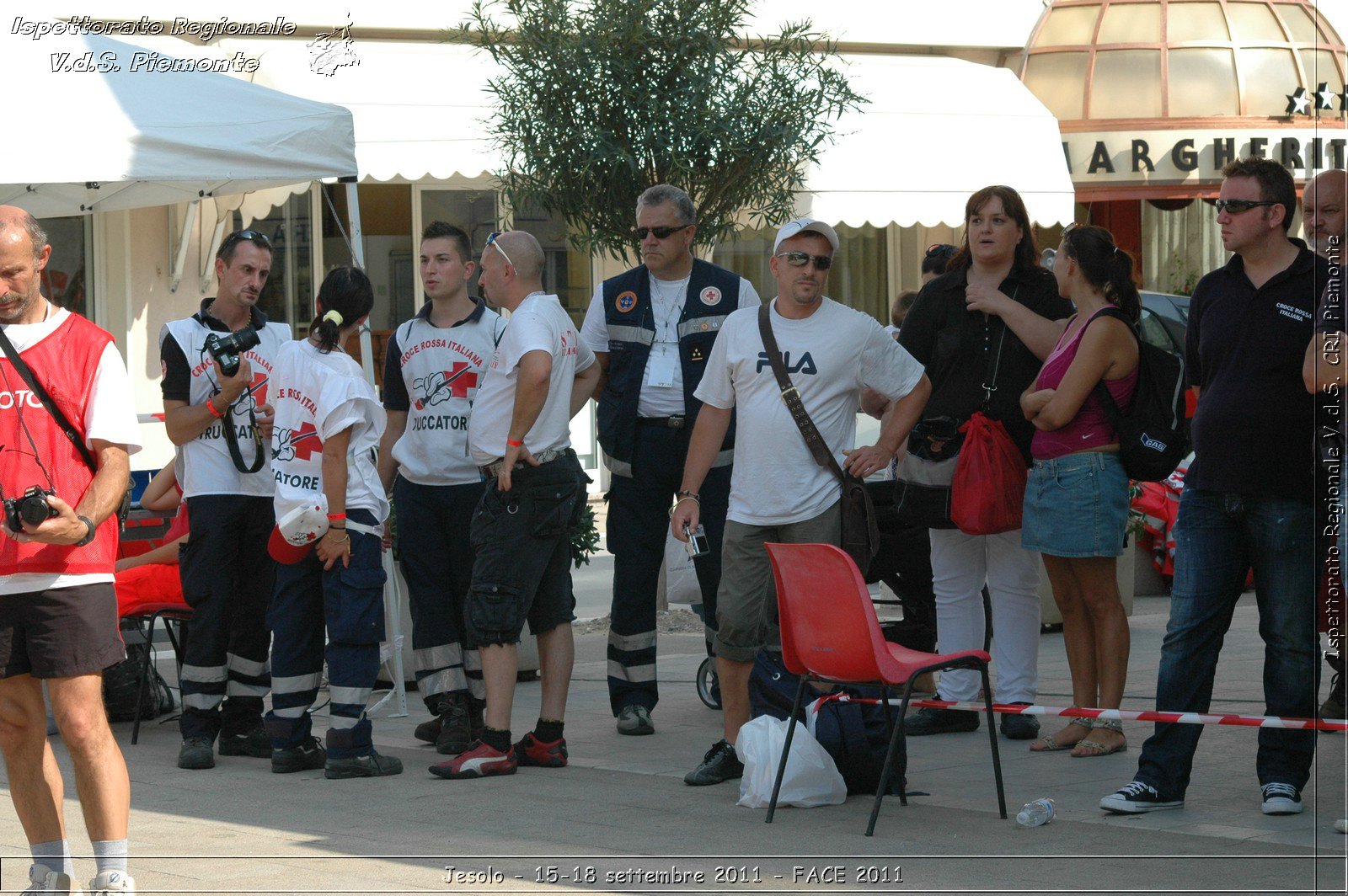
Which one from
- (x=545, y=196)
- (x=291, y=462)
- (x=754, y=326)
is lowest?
(x=291, y=462)

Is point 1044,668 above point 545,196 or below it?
below

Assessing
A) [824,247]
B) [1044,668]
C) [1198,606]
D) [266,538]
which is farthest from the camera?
[1044,668]

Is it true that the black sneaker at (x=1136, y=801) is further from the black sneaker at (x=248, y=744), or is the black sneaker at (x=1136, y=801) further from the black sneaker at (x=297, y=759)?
the black sneaker at (x=248, y=744)

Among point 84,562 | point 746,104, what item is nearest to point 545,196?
point 746,104

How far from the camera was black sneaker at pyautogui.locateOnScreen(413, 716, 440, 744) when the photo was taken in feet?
24.1

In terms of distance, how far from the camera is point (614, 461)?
738cm

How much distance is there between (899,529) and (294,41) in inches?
359

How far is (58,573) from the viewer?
4629 mm

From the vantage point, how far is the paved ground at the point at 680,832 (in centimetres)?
492

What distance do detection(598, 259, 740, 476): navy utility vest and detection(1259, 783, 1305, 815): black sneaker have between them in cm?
253

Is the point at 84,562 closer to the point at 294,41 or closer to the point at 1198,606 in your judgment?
the point at 1198,606

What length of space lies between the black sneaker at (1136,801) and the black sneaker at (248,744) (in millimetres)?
3478

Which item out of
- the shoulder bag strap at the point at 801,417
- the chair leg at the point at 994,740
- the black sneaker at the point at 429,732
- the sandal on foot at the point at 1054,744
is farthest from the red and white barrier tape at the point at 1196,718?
the black sneaker at the point at 429,732

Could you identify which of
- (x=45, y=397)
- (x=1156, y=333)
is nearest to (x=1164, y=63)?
(x=1156, y=333)
